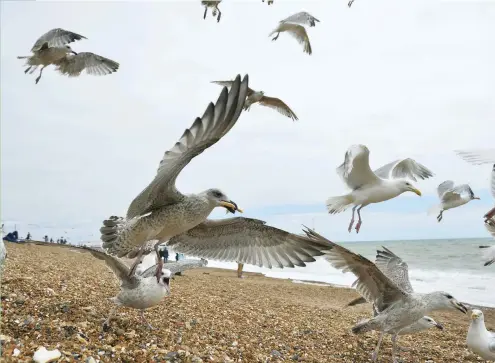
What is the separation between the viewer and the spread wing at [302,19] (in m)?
10.2

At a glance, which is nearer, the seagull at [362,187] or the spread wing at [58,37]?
the seagull at [362,187]

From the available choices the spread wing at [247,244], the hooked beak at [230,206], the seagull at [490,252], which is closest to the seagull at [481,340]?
the seagull at [490,252]

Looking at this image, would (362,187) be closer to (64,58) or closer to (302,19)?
(302,19)

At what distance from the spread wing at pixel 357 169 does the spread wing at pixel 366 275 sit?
1971 mm

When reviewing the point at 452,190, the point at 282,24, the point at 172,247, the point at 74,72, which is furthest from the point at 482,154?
the point at 74,72

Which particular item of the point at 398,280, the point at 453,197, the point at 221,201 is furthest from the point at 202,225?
the point at 453,197

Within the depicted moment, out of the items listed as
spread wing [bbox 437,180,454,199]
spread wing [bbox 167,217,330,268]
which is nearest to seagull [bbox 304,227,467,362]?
spread wing [bbox 167,217,330,268]

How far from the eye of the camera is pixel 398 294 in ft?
16.5

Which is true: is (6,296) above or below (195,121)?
below

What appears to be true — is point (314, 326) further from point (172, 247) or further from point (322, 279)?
point (322, 279)

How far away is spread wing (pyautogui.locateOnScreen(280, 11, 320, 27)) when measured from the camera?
10180 mm

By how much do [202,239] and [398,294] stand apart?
2.10m

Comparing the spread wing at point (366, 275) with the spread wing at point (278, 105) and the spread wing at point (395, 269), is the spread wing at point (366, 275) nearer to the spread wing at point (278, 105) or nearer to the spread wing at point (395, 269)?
the spread wing at point (395, 269)

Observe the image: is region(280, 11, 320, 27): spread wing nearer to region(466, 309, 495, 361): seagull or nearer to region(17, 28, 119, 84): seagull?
region(17, 28, 119, 84): seagull
